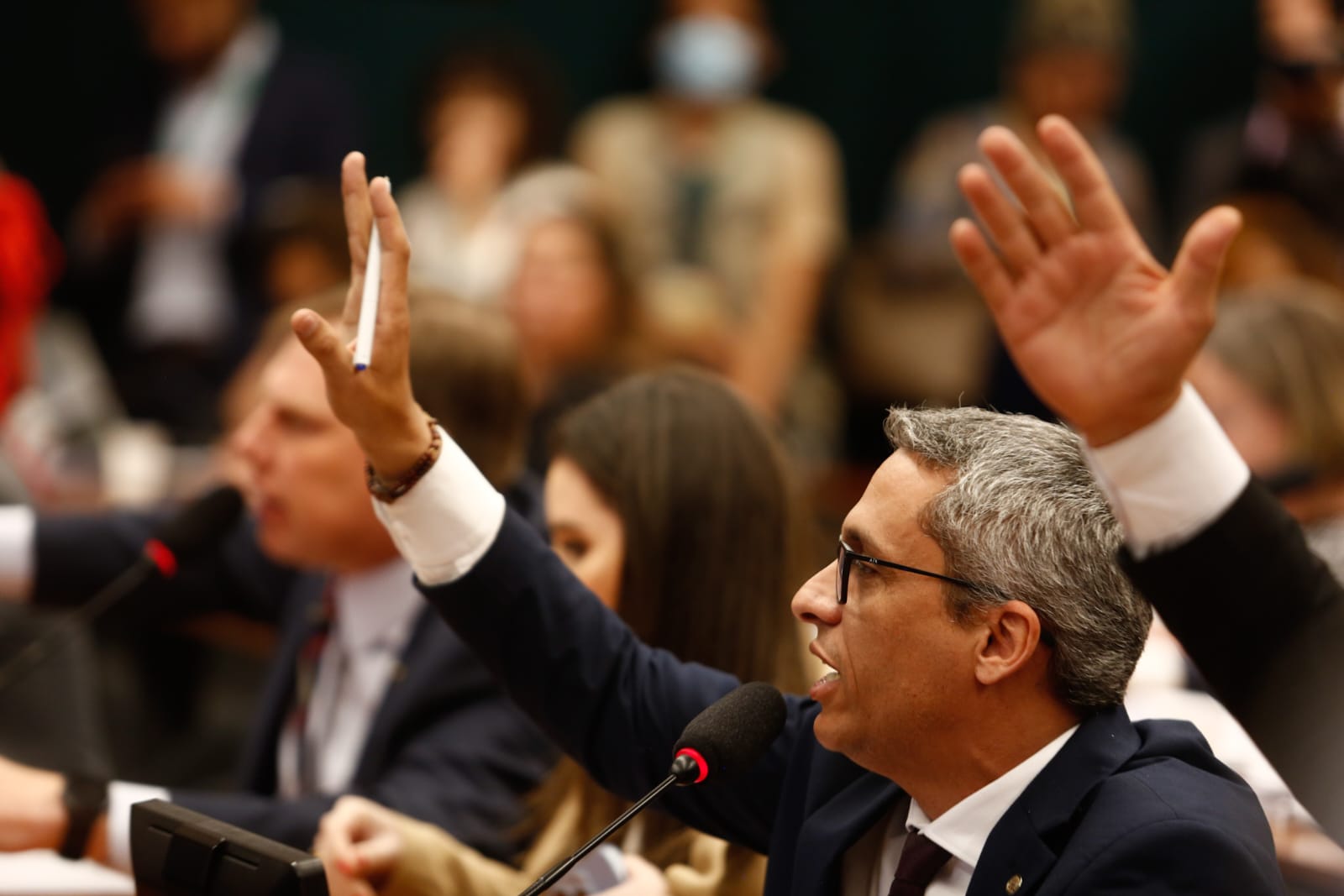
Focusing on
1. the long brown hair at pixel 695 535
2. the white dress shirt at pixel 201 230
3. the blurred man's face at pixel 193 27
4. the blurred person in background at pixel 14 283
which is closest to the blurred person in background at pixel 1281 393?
the long brown hair at pixel 695 535

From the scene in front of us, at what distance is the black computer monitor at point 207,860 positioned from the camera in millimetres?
1465

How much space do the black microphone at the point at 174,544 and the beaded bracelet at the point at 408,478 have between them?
2.72 feet

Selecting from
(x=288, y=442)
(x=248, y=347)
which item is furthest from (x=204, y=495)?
(x=248, y=347)

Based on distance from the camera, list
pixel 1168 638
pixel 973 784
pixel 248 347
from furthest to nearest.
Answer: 1. pixel 248 347
2. pixel 1168 638
3. pixel 973 784

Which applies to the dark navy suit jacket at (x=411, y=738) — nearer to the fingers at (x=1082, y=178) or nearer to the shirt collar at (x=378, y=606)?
the shirt collar at (x=378, y=606)

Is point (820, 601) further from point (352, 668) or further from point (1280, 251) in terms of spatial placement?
point (1280, 251)

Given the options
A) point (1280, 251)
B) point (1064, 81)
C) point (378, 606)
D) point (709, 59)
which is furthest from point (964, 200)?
point (378, 606)

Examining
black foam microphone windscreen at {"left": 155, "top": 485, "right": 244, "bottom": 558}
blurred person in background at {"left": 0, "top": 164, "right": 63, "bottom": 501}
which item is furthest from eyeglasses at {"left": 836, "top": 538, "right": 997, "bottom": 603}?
blurred person in background at {"left": 0, "top": 164, "right": 63, "bottom": 501}

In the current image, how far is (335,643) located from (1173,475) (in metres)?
1.54

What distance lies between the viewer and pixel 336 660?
8.38 feet

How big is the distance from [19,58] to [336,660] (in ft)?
15.3

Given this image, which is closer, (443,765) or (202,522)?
(443,765)

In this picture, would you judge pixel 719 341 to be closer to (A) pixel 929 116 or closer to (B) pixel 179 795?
(A) pixel 929 116

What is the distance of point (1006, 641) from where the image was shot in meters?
1.53
